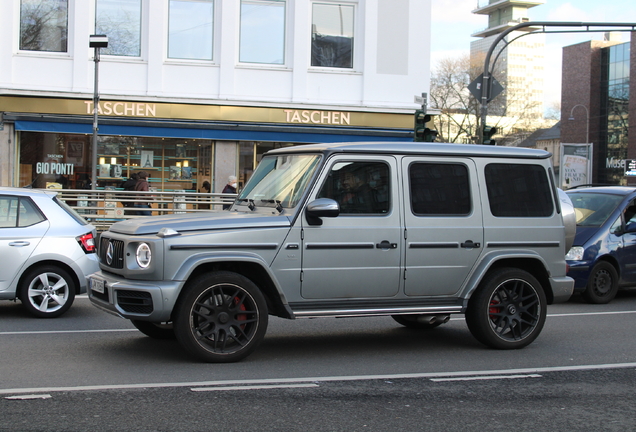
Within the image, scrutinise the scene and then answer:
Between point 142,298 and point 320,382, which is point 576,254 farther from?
point 142,298

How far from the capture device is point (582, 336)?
28.9 ft

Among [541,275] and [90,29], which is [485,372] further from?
[90,29]

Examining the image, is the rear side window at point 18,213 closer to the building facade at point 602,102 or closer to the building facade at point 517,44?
the building facade at point 602,102

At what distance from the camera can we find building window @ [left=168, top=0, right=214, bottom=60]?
24.1 m

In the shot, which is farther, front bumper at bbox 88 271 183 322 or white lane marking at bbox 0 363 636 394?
front bumper at bbox 88 271 183 322

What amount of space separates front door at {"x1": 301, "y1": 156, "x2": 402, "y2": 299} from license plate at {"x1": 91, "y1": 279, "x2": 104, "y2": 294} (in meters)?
1.76

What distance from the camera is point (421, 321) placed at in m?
9.00

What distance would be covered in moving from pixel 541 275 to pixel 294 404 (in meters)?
3.61

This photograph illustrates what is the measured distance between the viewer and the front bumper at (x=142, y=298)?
6.41 metres

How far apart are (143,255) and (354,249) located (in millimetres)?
1873

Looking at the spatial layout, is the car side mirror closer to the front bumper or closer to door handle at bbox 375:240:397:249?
door handle at bbox 375:240:397:249

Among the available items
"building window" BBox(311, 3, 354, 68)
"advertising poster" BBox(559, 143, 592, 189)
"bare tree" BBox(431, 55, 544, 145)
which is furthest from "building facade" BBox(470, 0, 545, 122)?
Result: "building window" BBox(311, 3, 354, 68)

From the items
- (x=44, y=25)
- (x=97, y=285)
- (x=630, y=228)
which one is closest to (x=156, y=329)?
(x=97, y=285)

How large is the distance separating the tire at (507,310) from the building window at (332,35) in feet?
59.8
